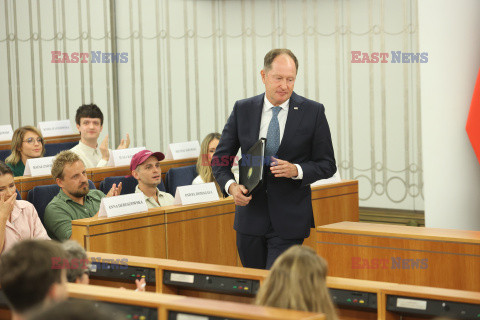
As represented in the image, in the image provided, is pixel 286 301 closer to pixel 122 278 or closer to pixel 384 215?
pixel 122 278

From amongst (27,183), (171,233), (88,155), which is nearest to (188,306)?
(171,233)

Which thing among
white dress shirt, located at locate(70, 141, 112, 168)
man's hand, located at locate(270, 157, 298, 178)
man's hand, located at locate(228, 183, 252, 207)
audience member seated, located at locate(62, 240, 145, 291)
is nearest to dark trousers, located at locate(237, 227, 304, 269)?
man's hand, located at locate(228, 183, 252, 207)

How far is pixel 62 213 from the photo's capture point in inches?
184

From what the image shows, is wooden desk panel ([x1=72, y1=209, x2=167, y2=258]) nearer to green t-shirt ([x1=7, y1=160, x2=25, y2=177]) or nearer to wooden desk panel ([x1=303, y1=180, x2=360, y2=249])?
wooden desk panel ([x1=303, y1=180, x2=360, y2=249])

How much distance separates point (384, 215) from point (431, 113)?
8.93ft

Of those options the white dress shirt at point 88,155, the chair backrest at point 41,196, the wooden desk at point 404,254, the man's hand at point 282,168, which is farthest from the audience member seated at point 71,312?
the white dress shirt at point 88,155

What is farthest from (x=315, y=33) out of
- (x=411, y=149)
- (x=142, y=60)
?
(x=142, y=60)

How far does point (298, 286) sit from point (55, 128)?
6179 mm

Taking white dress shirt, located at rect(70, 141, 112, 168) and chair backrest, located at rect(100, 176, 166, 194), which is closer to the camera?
chair backrest, located at rect(100, 176, 166, 194)

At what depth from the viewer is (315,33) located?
25.2 ft

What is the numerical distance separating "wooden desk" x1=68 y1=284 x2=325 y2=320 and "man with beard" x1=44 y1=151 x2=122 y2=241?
2.37 meters

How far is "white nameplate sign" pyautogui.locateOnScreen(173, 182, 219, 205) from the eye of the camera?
4.72 meters

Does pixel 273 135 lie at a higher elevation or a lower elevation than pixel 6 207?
higher

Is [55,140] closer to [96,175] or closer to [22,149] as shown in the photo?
[22,149]
